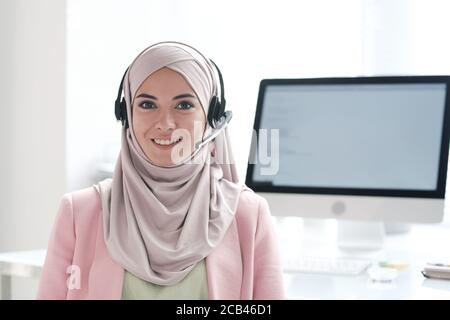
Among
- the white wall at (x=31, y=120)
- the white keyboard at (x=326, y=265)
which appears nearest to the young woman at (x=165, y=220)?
the white keyboard at (x=326, y=265)

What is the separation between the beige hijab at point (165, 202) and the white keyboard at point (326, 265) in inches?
18.3

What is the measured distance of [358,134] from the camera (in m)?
1.72

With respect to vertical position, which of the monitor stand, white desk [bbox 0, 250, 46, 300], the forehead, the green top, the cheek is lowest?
white desk [bbox 0, 250, 46, 300]

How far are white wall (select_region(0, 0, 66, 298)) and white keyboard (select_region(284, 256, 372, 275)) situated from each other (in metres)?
0.94

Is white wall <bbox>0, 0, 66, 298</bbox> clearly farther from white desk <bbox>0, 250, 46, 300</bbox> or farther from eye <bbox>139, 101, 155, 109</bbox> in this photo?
eye <bbox>139, 101, 155, 109</bbox>

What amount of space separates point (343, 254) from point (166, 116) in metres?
0.83

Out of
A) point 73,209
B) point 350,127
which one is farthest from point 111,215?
point 350,127

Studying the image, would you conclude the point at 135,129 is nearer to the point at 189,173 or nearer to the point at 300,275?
the point at 189,173

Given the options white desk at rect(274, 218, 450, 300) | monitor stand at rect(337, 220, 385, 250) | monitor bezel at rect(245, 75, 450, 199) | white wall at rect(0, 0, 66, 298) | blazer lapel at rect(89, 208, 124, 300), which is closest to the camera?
blazer lapel at rect(89, 208, 124, 300)

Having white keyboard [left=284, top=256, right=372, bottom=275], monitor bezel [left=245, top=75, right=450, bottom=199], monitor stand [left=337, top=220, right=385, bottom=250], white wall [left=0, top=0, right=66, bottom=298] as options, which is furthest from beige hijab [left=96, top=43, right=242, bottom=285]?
white wall [left=0, top=0, right=66, bottom=298]

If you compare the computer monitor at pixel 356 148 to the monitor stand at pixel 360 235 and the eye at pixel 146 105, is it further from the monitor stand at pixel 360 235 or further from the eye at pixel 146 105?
the eye at pixel 146 105

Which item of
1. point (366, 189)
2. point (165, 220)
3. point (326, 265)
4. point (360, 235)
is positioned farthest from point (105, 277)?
point (360, 235)

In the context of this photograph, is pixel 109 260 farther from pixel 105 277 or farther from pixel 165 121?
pixel 165 121

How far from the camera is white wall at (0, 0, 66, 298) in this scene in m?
2.19
